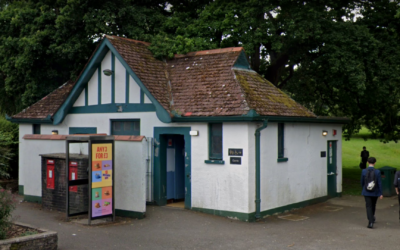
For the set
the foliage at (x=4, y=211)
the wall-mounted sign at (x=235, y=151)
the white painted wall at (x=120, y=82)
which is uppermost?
the white painted wall at (x=120, y=82)

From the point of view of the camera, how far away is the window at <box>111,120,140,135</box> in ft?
49.1

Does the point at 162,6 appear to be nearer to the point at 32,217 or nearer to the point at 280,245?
the point at 32,217

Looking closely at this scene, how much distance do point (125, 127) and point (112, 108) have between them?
77 cm

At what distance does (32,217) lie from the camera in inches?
496

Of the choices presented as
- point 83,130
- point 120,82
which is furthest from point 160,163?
point 83,130

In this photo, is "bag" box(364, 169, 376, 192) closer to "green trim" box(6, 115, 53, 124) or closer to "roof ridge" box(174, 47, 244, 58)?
"roof ridge" box(174, 47, 244, 58)

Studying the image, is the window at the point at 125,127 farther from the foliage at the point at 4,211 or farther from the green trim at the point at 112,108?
the foliage at the point at 4,211

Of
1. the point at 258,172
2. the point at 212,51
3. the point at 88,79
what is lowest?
the point at 258,172

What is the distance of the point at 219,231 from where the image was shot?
1120 cm

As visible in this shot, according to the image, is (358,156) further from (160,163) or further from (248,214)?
(248,214)

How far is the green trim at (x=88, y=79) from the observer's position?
45.4ft

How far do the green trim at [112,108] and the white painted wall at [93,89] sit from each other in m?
0.20

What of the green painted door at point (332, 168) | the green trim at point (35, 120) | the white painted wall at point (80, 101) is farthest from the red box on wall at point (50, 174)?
the green painted door at point (332, 168)

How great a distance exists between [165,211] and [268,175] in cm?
312
